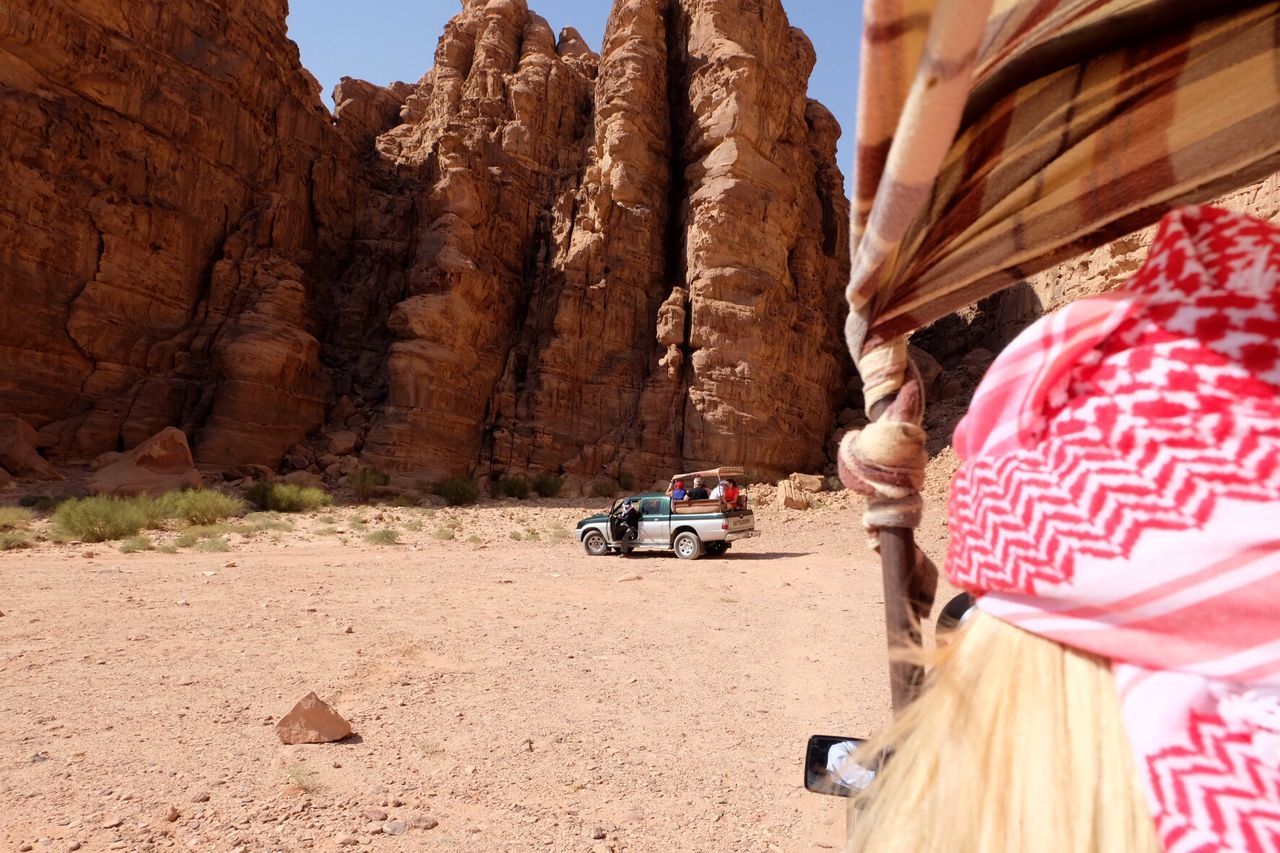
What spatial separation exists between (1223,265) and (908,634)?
0.66m

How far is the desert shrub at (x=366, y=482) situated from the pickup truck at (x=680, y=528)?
1087 cm

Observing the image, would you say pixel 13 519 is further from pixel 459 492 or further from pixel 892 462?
pixel 892 462

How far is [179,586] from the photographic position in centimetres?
743

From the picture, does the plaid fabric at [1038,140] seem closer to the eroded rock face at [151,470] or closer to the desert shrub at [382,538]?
the desert shrub at [382,538]

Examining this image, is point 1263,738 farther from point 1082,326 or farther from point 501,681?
point 501,681

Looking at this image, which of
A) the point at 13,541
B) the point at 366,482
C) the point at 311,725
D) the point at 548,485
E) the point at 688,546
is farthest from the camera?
the point at 548,485

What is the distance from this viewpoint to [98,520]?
12.0 meters

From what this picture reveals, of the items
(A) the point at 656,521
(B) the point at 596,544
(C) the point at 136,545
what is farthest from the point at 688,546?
(C) the point at 136,545

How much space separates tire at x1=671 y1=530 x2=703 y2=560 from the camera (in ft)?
39.6

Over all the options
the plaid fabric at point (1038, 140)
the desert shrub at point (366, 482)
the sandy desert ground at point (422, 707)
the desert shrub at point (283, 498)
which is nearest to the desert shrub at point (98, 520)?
the sandy desert ground at point (422, 707)

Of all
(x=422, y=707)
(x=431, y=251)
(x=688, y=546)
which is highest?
(x=431, y=251)

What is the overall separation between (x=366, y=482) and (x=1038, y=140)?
888 inches

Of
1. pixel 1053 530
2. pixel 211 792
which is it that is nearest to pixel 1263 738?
pixel 1053 530

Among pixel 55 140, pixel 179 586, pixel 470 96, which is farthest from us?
pixel 470 96
